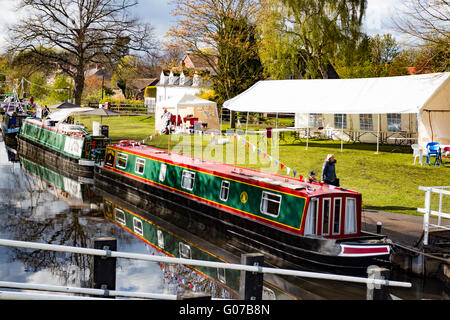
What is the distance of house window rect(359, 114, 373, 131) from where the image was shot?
1157 inches

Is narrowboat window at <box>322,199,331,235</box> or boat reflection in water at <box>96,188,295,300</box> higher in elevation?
narrowboat window at <box>322,199,331,235</box>

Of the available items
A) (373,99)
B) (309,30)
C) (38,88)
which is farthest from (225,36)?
(38,88)

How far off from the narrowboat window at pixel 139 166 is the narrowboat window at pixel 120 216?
1776mm

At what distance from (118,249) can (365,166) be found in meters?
12.7

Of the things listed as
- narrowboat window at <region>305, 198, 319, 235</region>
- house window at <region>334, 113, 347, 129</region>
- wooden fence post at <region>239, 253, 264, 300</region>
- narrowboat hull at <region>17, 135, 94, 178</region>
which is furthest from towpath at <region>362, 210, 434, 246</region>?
house window at <region>334, 113, 347, 129</region>

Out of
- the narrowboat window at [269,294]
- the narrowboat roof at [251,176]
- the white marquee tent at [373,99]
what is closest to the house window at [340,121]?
the white marquee tent at [373,99]

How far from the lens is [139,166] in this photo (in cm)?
1903

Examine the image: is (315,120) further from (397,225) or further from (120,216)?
(397,225)

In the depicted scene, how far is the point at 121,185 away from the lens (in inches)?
787

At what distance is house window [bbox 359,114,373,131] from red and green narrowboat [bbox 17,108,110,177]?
1528 centimetres

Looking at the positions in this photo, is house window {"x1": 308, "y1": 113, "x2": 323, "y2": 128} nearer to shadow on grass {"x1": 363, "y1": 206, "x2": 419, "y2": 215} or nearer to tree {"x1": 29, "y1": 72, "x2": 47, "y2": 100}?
shadow on grass {"x1": 363, "y1": 206, "x2": 419, "y2": 215}

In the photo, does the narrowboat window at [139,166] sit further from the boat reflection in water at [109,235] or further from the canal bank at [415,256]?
the canal bank at [415,256]
